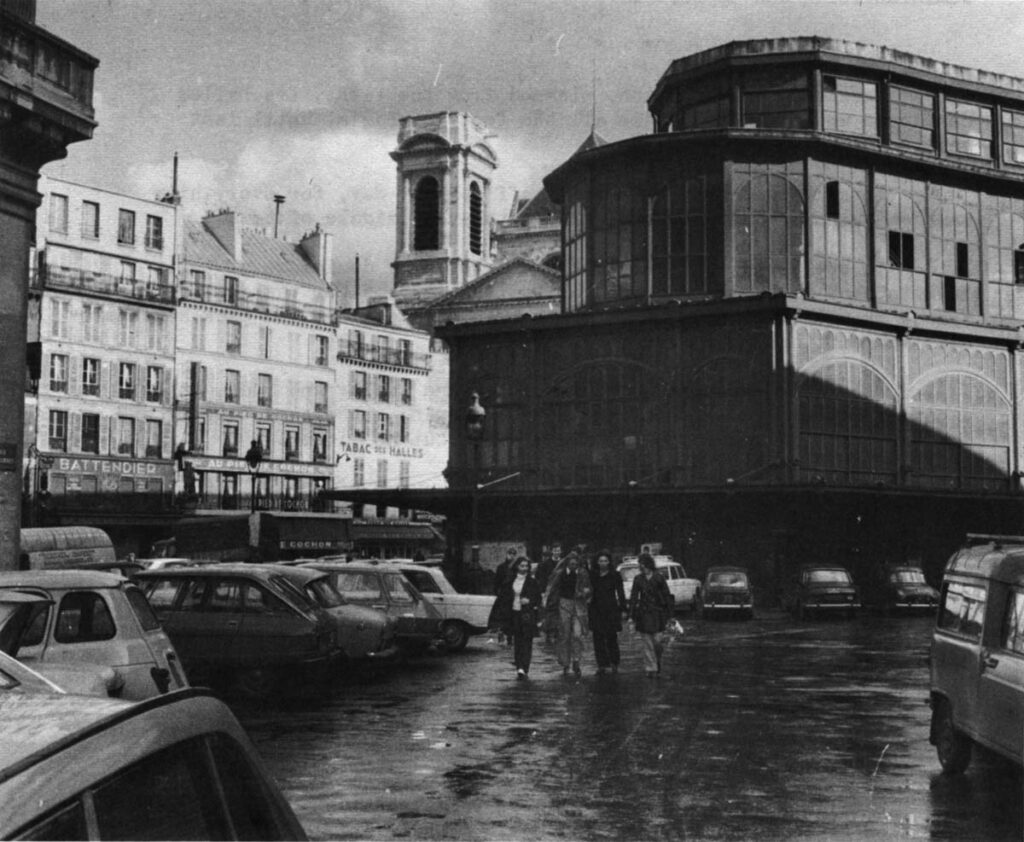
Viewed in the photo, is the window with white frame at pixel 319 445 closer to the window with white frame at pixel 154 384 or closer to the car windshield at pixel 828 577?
the window with white frame at pixel 154 384

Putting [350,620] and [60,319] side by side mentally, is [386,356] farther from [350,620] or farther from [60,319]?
[350,620]

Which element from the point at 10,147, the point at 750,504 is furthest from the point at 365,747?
the point at 750,504

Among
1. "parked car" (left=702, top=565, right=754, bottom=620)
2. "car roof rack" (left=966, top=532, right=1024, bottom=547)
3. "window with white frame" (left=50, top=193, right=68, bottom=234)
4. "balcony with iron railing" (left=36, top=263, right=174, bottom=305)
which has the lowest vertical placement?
"parked car" (left=702, top=565, right=754, bottom=620)

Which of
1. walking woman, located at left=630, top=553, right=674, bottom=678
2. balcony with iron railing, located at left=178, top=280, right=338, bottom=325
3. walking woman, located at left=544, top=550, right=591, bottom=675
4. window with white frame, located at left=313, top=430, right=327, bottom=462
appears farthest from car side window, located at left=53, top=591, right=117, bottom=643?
window with white frame, located at left=313, top=430, right=327, bottom=462

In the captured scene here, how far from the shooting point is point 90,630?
1016cm

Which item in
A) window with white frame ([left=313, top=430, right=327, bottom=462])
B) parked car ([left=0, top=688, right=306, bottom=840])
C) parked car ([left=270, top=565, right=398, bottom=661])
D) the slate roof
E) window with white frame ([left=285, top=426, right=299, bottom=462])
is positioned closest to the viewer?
parked car ([left=0, top=688, right=306, bottom=840])

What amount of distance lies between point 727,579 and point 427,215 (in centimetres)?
7342

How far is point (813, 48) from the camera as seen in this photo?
151ft

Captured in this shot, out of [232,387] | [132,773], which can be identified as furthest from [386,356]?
[132,773]

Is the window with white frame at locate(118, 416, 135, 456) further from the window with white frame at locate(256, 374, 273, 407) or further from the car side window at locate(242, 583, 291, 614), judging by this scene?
the car side window at locate(242, 583, 291, 614)

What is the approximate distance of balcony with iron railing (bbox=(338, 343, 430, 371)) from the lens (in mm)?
76500

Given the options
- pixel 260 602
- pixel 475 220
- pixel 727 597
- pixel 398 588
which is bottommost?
pixel 727 597

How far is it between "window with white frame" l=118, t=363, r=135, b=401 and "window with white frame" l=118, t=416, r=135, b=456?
1133mm

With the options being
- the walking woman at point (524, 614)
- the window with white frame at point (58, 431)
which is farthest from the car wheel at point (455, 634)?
the window with white frame at point (58, 431)
